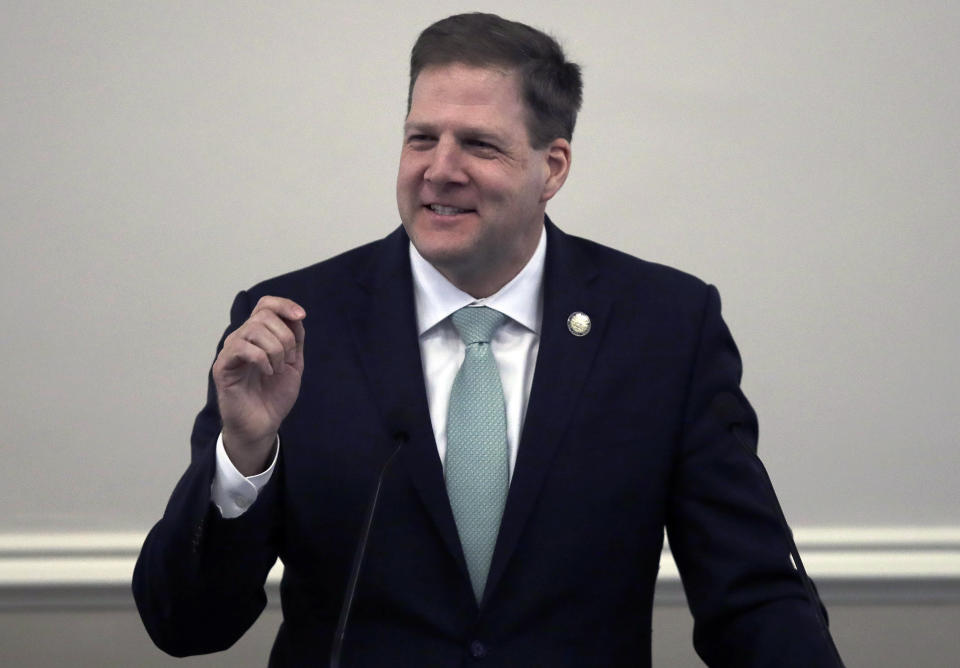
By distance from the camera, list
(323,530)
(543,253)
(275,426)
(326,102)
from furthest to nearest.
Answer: (326,102), (543,253), (323,530), (275,426)

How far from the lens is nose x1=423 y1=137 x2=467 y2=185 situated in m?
1.70

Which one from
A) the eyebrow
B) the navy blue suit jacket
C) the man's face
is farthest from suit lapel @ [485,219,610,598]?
the eyebrow

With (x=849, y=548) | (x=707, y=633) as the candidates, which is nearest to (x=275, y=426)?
(x=707, y=633)

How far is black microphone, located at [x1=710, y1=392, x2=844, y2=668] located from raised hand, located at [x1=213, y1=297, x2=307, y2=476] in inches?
20.9

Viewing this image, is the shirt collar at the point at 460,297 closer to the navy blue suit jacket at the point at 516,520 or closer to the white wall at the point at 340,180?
the navy blue suit jacket at the point at 516,520

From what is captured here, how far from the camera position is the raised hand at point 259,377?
1.43 metres

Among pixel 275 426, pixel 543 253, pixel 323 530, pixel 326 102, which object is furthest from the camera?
pixel 326 102

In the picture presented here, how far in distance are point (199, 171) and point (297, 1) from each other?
1.35 ft

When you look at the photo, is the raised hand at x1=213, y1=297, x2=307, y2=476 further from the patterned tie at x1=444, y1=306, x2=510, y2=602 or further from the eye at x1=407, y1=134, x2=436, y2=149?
the eye at x1=407, y1=134, x2=436, y2=149

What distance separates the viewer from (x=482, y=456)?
5.59 ft

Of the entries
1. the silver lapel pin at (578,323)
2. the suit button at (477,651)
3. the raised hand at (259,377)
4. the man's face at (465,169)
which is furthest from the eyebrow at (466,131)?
the suit button at (477,651)

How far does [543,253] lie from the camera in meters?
1.90

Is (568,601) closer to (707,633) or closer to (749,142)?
(707,633)

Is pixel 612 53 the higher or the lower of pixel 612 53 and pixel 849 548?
the higher
